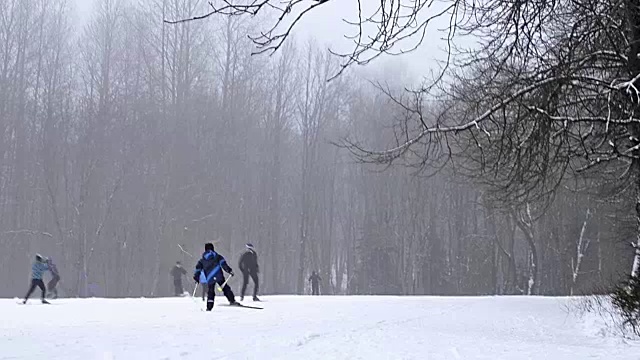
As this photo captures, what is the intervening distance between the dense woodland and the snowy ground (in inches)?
1112

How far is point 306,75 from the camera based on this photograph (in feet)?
214

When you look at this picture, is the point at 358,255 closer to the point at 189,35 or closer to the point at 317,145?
the point at 317,145

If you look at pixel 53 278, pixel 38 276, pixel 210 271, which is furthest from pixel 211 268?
pixel 53 278

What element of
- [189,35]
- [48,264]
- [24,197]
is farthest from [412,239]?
[48,264]

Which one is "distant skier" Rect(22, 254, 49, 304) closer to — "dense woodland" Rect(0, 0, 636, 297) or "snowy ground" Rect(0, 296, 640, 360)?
"snowy ground" Rect(0, 296, 640, 360)

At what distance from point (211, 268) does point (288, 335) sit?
20.3 ft

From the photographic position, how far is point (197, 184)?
2261 inches

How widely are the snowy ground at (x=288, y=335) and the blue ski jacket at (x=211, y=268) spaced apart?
795 mm

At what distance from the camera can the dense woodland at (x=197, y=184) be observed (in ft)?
170

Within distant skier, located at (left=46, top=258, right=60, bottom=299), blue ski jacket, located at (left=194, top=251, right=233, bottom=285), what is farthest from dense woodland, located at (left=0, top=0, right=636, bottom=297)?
blue ski jacket, located at (left=194, top=251, right=233, bottom=285)

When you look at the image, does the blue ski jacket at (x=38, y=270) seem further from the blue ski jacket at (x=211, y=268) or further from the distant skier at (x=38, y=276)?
the blue ski jacket at (x=211, y=268)

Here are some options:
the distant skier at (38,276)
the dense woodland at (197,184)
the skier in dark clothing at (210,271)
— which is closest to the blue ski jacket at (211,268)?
the skier in dark clothing at (210,271)

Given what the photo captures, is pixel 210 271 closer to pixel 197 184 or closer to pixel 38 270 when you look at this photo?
pixel 38 270

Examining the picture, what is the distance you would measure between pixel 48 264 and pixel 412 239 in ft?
126
